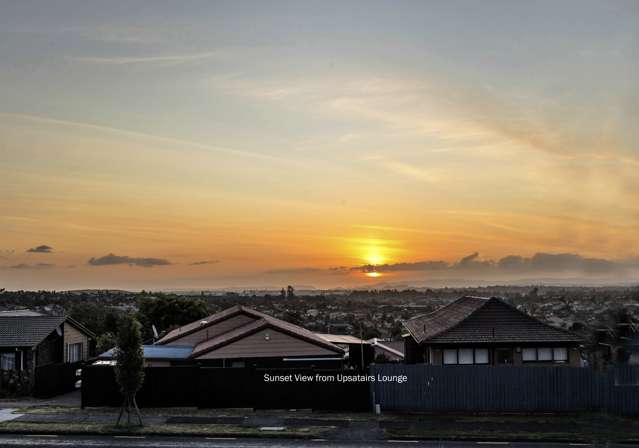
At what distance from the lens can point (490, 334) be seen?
34219 mm

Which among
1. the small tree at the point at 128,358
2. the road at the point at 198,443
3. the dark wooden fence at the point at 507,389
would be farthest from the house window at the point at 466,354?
the small tree at the point at 128,358

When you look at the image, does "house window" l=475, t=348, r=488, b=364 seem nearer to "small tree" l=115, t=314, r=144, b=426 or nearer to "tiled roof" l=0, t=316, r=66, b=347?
"small tree" l=115, t=314, r=144, b=426

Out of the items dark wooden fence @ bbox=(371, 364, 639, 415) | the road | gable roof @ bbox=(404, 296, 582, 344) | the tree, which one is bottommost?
the road

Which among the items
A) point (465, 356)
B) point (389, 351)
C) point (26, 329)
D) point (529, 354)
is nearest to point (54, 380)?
point (26, 329)

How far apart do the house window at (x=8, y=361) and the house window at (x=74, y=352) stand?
21.8ft

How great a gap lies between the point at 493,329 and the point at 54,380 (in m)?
22.6

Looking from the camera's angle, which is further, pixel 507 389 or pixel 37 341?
pixel 37 341

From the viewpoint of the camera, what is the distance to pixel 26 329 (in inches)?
1537

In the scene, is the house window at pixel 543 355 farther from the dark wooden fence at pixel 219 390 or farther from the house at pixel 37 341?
the house at pixel 37 341

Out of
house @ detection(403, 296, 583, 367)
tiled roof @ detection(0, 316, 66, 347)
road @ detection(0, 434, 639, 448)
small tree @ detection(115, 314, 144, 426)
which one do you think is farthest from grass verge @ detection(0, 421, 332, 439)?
tiled roof @ detection(0, 316, 66, 347)

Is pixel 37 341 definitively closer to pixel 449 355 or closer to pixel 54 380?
pixel 54 380

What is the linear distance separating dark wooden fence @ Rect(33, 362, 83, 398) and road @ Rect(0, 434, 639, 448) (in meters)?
9.22

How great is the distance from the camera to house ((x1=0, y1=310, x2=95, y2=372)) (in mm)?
37219

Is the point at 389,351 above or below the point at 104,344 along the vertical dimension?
below
